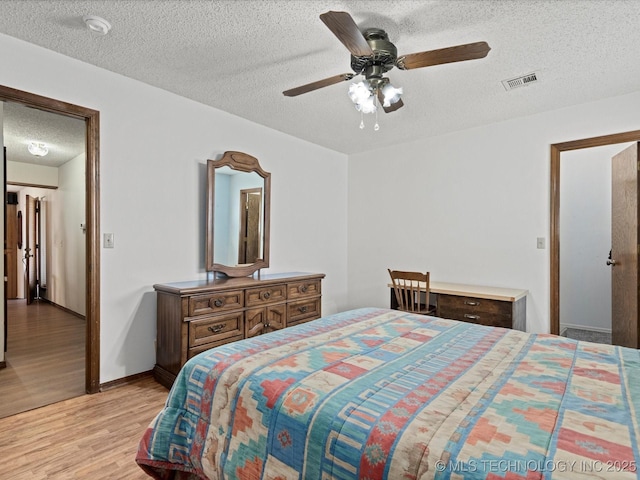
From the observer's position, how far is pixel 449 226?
4.00m

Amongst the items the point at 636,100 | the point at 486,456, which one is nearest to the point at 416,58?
the point at 486,456

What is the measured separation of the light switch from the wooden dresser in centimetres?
47

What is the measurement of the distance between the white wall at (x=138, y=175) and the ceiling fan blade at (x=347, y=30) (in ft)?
6.24

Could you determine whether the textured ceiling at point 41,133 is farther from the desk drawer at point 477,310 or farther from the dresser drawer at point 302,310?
the desk drawer at point 477,310

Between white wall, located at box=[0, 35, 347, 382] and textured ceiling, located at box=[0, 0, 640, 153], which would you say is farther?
white wall, located at box=[0, 35, 347, 382]

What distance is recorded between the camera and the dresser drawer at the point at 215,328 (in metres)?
2.62

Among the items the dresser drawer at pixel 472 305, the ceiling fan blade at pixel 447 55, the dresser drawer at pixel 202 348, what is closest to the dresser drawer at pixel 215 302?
the dresser drawer at pixel 202 348

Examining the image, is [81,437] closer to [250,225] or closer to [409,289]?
[250,225]

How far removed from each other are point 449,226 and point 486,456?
3.47 metres

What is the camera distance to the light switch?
2615 mm

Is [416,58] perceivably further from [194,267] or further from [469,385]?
[194,267]

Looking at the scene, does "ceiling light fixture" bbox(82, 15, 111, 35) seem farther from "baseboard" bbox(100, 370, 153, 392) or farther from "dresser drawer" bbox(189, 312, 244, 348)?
"baseboard" bbox(100, 370, 153, 392)

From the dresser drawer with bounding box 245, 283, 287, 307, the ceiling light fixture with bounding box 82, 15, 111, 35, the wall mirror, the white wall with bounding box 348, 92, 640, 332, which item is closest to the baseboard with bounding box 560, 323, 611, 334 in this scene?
the white wall with bounding box 348, 92, 640, 332

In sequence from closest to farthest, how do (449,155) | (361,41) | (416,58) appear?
(361,41) < (416,58) < (449,155)
